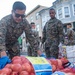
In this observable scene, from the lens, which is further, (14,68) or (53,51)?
(53,51)

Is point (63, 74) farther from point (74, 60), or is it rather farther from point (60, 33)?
point (60, 33)

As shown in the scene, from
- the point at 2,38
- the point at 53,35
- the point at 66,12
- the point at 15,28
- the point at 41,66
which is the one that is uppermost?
the point at 66,12

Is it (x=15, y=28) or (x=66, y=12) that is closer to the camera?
(x=15, y=28)

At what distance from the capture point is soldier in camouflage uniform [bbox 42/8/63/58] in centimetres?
507

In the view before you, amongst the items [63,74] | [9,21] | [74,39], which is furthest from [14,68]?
[74,39]

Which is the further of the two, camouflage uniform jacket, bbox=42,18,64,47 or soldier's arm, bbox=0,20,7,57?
camouflage uniform jacket, bbox=42,18,64,47

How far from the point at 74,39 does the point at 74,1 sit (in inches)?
918

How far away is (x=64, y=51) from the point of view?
2744 mm

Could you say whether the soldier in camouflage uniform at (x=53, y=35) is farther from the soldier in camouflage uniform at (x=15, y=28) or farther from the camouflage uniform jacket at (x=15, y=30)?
the camouflage uniform jacket at (x=15, y=30)

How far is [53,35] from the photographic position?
5203mm

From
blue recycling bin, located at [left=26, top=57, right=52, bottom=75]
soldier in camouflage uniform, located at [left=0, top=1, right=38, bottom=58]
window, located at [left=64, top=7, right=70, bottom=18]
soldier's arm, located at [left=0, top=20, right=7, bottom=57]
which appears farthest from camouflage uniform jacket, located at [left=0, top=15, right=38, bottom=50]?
window, located at [left=64, top=7, right=70, bottom=18]

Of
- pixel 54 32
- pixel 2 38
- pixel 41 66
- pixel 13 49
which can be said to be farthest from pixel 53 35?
pixel 41 66

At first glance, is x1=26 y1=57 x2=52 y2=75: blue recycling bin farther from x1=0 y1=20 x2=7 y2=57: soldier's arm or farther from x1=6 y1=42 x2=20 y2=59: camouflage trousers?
x1=6 y1=42 x2=20 y2=59: camouflage trousers

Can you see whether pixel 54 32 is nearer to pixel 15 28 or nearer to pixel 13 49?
pixel 13 49
